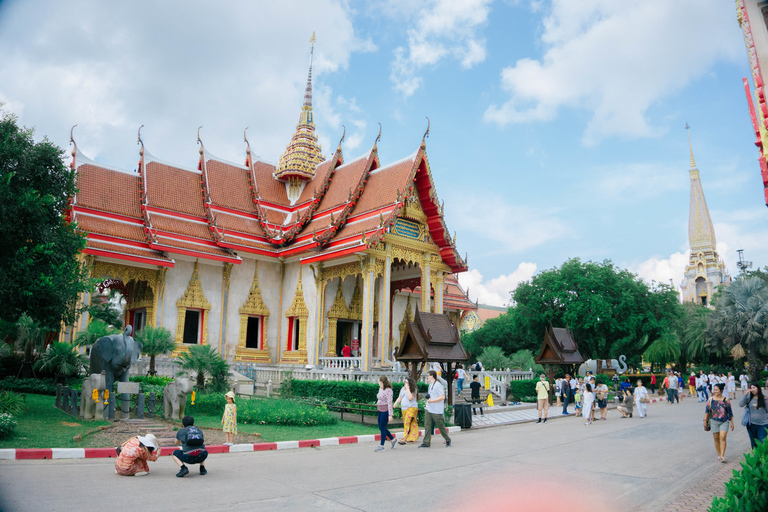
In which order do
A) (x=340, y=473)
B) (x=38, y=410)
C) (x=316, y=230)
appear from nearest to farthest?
(x=340, y=473) < (x=38, y=410) < (x=316, y=230)

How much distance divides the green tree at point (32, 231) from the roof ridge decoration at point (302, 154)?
1497cm

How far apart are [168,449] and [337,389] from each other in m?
8.25

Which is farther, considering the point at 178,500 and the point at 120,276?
the point at 120,276

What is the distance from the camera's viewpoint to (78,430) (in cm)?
996

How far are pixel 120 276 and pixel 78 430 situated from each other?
11523 mm

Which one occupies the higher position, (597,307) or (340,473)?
(597,307)

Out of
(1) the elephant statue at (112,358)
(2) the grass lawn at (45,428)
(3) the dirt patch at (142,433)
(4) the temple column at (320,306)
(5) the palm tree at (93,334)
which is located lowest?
(3) the dirt patch at (142,433)

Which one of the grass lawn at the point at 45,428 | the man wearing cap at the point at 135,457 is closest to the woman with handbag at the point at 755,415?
the man wearing cap at the point at 135,457

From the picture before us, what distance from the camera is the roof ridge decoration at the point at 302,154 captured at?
26.7m

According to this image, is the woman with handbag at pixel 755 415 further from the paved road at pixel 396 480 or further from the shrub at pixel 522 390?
the shrub at pixel 522 390

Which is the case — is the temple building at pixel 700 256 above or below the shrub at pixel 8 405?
above

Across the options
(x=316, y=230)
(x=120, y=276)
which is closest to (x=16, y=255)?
(x=120, y=276)

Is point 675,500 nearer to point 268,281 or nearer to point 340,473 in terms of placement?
point 340,473

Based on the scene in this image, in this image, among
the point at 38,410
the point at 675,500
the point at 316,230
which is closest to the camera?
the point at 675,500
